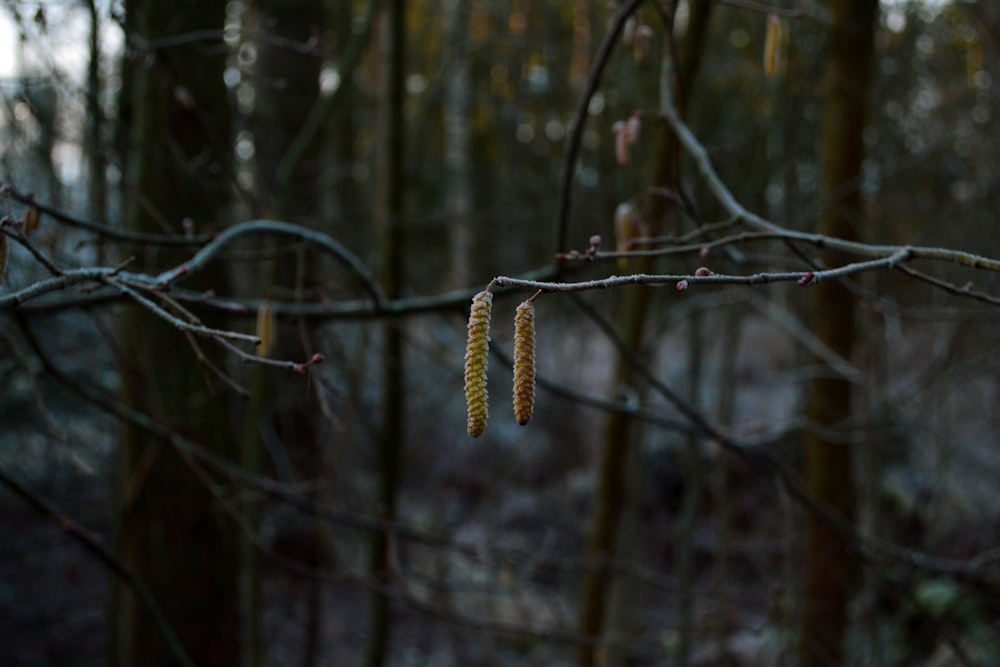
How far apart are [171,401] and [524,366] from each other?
311 centimetres

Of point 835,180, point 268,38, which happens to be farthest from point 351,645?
point 268,38

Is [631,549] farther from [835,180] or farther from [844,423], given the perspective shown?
[835,180]

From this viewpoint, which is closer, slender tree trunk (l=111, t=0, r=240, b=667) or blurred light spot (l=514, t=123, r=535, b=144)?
slender tree trunk (l=111, t=0, r=240, b=667)

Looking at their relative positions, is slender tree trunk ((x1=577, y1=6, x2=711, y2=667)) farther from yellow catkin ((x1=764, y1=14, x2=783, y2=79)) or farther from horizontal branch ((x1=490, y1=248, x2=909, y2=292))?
horizontal branch ((x1=490, y1=248, x2=909, y2=292))

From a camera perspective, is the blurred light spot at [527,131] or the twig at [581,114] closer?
the twig at [581,114]

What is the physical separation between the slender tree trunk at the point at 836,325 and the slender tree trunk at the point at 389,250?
2108 mm

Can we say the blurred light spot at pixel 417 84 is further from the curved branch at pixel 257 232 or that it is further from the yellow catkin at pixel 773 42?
the yellow catkin at pixel 773 42

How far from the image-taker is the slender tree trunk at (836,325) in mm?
4152

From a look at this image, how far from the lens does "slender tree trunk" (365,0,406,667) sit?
459 cm

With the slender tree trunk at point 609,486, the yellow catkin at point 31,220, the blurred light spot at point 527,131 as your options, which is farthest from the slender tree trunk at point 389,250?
the blurred light spot at point 527,131

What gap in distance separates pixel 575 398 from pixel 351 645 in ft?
18.5

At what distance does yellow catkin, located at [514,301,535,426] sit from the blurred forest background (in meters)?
0.21

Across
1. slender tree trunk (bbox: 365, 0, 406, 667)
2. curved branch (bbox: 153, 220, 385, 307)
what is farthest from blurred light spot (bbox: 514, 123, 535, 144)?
curved branch (bbox: 153, 220, 385, 307)

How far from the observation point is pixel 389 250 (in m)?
4.61
